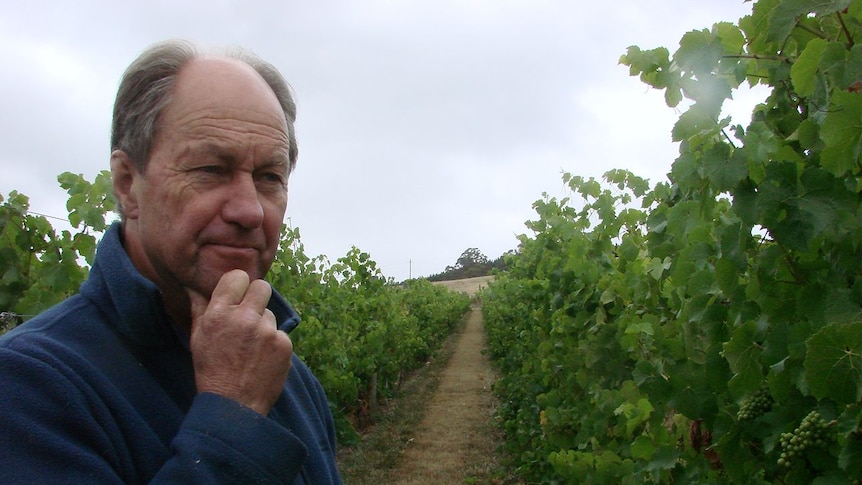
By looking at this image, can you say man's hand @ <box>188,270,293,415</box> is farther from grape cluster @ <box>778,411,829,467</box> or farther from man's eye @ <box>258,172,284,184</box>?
grape cluster @ <box>778,411,829,467</box>

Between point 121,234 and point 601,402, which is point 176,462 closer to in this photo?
point 121,234

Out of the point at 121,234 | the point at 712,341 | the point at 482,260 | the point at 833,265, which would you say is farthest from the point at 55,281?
the point at 482,260

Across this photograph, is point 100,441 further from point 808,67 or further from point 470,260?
point 470,260

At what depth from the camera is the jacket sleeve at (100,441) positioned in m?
0.99

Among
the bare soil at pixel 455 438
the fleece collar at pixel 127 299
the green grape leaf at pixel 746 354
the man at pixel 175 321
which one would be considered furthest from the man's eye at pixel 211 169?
the bare soil at pixel 455 438

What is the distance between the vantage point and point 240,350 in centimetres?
117

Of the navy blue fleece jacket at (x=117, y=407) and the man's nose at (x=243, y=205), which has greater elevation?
the man's nose at (x=243, y=205)

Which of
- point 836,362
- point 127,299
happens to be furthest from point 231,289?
point 836,362

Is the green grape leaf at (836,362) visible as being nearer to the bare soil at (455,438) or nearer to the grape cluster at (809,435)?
the grape cluster at (809,435)

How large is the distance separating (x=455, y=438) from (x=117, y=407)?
10246 millimetres

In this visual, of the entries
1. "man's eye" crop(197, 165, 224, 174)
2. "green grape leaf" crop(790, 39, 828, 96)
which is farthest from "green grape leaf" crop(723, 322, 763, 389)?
"man's eye" crop(197, 165, 224, 174)

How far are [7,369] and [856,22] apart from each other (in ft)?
5.93

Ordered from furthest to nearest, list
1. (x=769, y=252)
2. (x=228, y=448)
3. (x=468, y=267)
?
(x=468, y=267) < (x=769, y=252) < (x=228, y=448)

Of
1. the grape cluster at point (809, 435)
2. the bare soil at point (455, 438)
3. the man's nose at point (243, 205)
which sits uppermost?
the man's nose at point (243, 205)
